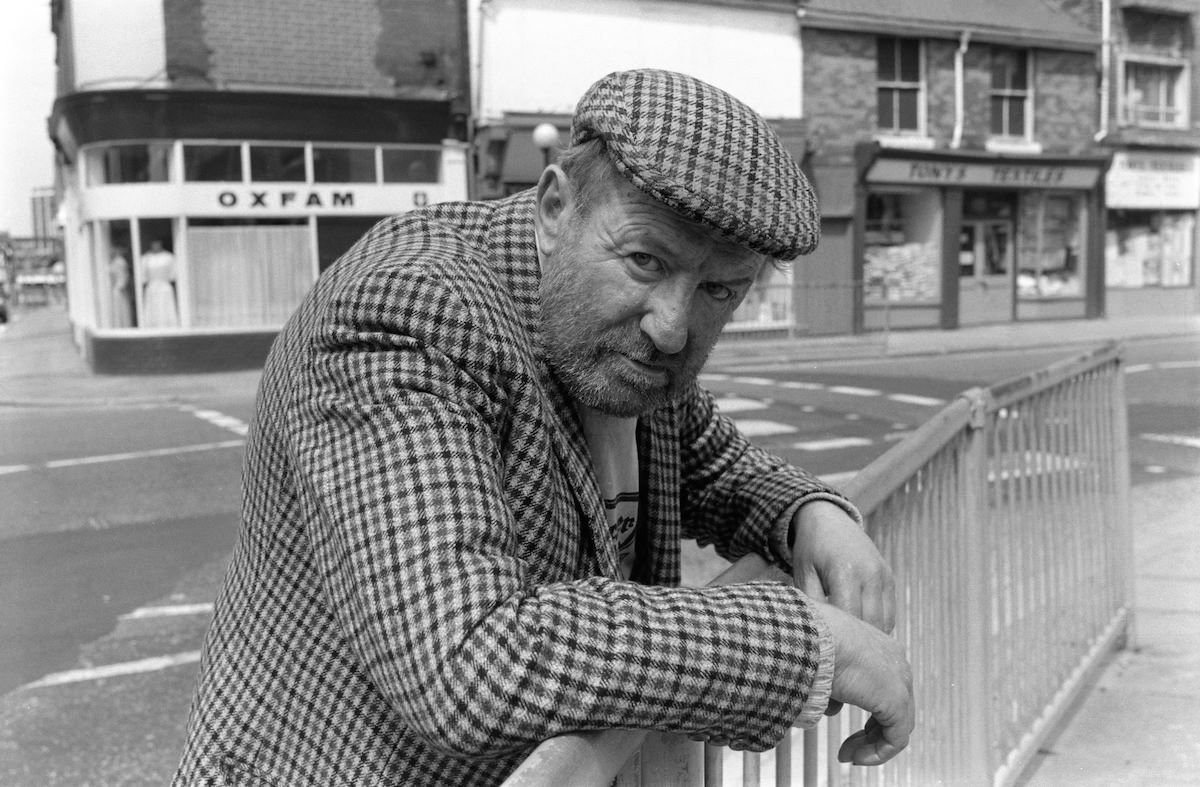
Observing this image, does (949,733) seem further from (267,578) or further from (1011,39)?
(1011,39)

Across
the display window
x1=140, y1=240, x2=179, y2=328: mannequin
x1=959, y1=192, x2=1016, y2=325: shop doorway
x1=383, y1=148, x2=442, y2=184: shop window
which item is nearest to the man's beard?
x1=140, y1=240, x2=179, y2=328: mannequin

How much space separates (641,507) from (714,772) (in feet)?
1.41

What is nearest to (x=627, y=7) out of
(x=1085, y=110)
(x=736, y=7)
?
(x=736, y=7)

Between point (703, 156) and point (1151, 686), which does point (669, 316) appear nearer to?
point (703, 156)

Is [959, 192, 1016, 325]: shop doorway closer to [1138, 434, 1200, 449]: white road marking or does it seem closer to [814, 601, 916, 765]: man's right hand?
[1138, 434, 1200, 449]: white road marking

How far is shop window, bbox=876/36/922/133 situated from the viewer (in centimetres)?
2308

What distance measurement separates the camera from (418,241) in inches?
56.6

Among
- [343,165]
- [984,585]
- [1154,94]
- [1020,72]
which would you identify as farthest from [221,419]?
[1154,94]

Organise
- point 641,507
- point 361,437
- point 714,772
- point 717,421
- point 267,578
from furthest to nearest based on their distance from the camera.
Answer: point 717,421 → point 641,507 → point 714,772 → point 267,578 → point 361,437

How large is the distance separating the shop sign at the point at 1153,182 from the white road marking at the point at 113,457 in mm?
21023

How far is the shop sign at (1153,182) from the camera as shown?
25.9 metres

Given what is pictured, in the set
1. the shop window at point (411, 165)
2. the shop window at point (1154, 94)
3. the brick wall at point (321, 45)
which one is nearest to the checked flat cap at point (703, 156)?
the brick wall at point (321, 45)

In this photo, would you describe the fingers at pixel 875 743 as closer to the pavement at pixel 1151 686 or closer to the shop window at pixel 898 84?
the pavement at pixel 1151 686

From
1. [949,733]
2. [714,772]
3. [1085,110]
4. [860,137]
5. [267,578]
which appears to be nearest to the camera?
[267,578]
